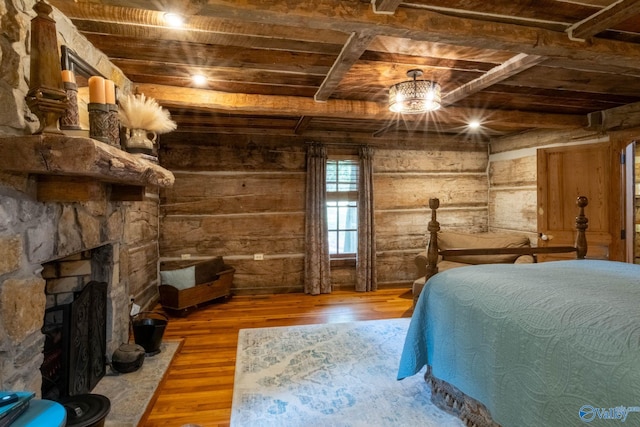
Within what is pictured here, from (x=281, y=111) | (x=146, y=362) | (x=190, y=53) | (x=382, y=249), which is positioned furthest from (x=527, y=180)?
(x=146, y=362)

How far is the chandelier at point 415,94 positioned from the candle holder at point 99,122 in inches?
77.2

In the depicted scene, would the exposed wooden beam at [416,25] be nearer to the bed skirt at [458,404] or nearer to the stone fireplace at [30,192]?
the stone fireplace at [30,192]

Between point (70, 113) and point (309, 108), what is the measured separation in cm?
203

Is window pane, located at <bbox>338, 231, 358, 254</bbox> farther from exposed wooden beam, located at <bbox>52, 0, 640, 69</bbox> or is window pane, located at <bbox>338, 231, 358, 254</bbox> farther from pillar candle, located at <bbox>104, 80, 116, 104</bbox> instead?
pillar candle, located at <bbox>104, 80, 116, 104</bbox>

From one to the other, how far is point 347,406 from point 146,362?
1.51 meters

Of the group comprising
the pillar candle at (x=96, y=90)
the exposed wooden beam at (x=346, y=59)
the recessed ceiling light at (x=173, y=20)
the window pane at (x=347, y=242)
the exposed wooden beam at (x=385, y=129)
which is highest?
the exposed wooden beam at (x=385, y=129)

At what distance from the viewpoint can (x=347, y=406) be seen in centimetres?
216

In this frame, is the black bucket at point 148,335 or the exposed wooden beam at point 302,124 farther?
the exposed wooden beam at point 302,124

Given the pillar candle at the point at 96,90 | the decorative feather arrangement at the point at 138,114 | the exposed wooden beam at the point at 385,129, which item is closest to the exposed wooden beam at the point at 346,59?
the decorative feather arrangement at the point at 138,114

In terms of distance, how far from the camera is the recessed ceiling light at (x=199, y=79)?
2.73m

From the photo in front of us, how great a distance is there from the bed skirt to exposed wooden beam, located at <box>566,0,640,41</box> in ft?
6.82

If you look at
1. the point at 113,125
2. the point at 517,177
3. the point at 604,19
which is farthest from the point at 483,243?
the point at 113,125

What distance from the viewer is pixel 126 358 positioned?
233 cm

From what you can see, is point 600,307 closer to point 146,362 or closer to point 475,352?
point 475,352
